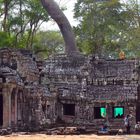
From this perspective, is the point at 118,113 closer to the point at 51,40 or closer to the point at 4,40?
the point at 4,40

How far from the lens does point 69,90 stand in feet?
106

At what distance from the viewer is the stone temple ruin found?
27.8 meters

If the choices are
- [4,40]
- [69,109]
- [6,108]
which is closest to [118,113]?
[69,109]

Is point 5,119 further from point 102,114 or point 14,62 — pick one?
point 102,114

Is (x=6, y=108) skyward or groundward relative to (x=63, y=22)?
groundward

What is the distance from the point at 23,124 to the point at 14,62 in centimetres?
509

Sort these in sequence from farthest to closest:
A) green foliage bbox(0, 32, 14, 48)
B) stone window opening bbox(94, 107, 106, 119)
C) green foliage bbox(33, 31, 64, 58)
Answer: green foliage bbox(33, 31, 64, 58) < green foliage bbox(0, 32, 14, 48) < stone window opening bbox(94, 107, 106, 119)

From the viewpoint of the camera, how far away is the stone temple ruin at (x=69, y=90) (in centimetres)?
2778

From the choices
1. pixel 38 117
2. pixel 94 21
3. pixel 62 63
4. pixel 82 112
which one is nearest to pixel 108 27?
pixel 94 21

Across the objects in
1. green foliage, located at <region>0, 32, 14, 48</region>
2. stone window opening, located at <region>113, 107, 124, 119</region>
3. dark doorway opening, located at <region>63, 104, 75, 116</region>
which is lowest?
stone window opening, located at <region>113, 107, 124, 119</region>

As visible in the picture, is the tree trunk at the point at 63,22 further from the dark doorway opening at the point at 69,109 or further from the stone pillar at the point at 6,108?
the stone pillar at the point at 6,108

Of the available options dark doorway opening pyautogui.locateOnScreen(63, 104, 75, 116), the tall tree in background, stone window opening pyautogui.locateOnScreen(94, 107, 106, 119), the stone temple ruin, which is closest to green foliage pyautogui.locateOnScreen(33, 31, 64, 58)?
the tall tree in background

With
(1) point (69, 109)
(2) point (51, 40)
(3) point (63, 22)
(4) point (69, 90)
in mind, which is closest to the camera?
(4) point (69, 90)

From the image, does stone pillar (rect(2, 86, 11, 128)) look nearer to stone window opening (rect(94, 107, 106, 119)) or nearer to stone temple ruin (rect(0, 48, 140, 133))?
stone temple ruin (rect(0, 48, 140, 133))
